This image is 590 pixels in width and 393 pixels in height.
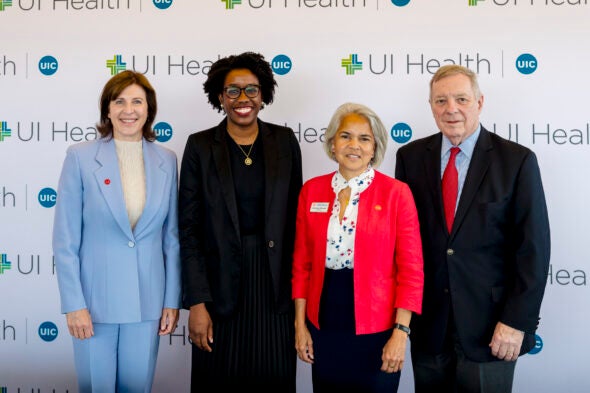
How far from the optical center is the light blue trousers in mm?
1926

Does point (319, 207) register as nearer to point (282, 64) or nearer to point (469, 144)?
point (469, 144)

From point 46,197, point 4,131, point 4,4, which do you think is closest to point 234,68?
point 46,197

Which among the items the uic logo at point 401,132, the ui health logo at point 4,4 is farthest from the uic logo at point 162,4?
the uic logo at point 401,132

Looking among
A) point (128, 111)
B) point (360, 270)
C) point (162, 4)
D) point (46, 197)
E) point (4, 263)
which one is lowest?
point (4, 263)

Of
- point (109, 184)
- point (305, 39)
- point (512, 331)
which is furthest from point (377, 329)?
point (305, 39)

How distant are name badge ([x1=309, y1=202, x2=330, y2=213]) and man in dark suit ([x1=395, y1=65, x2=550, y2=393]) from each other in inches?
16.2

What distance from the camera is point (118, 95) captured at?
1.98 meters

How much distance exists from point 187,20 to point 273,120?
2.64 ft

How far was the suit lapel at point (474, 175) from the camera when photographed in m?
1.85

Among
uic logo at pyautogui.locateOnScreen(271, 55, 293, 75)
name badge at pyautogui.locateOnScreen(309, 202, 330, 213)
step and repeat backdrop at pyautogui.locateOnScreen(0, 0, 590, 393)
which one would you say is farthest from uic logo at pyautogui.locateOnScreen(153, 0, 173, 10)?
name badge at pyautogui.locateOnScreen(309, 202, 330, 213)

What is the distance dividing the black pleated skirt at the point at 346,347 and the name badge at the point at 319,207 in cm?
23

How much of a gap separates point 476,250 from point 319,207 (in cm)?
63

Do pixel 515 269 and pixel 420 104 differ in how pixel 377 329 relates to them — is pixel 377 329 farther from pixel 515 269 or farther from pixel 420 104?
pixel 420 104

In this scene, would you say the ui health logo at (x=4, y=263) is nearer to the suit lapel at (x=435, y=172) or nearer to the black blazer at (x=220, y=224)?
the black blazer at (x=220, y=224)
